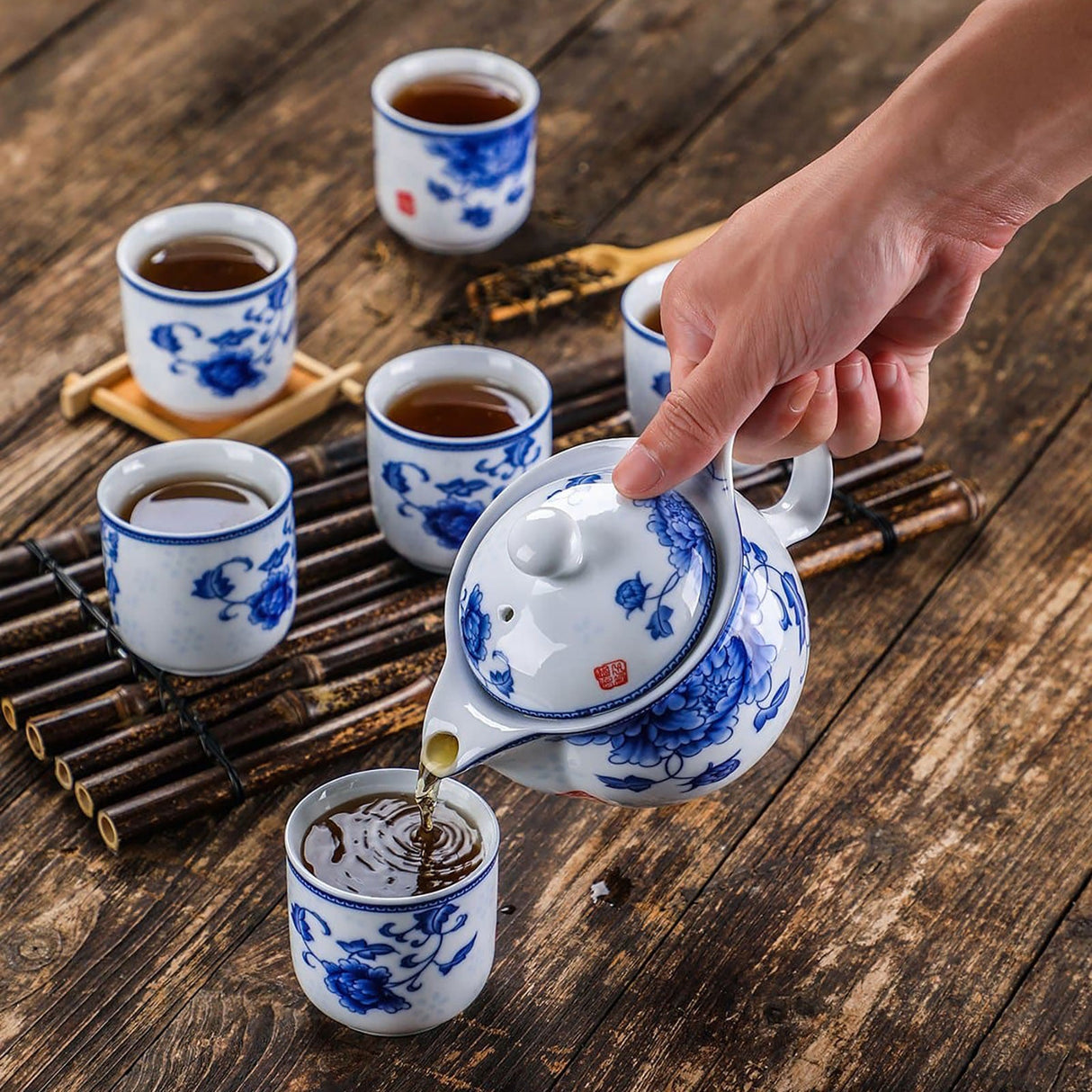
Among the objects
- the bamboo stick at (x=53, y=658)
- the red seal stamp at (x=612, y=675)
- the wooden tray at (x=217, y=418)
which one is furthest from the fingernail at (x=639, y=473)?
the wooden tray at (x=217, y=418)

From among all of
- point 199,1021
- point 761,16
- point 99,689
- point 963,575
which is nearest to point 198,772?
point 99,689

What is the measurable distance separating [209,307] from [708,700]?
0.77 meters

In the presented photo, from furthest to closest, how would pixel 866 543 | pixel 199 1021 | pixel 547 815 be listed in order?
pixel 866 543, pixel 547 815, pixel 199 1021

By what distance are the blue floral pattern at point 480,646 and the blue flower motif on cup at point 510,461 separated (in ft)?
1.35

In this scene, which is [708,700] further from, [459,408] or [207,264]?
[207,264]

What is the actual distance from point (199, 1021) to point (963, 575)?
32.9 inches

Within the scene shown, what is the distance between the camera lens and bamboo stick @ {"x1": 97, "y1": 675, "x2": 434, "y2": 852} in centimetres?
130

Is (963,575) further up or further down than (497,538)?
further down

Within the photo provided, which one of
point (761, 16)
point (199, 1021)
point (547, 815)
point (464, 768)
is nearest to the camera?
point (464, 768)

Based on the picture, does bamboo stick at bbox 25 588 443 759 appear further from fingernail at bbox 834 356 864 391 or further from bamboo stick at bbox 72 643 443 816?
fingernail at bbox 834 356 864 391

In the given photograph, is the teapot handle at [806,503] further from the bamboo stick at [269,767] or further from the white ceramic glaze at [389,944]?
the bamboo stick at [269,767]

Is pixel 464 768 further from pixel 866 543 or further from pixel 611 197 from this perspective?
pixel 611 197

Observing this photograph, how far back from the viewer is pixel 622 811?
1351 mm

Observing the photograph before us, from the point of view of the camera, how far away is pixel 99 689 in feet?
4.71
